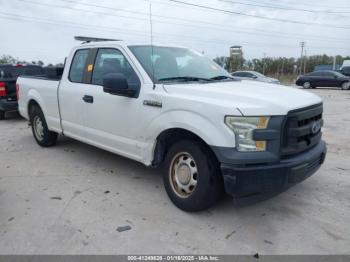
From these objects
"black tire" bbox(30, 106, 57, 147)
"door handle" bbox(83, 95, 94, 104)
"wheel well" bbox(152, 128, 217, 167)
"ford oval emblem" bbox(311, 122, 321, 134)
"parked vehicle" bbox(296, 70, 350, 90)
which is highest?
"door handle" bbox(83, 95, 94, 104)

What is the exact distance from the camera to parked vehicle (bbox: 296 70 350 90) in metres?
23.5

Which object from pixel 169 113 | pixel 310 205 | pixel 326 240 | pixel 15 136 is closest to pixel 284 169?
pixel 326 240

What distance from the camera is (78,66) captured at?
5043 mm

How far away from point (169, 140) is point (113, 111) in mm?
930

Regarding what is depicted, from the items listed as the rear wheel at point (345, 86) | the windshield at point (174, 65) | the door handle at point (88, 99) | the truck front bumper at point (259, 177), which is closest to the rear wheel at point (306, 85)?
the rear wheel at point (345, 86)

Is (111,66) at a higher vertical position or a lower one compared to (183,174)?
higher

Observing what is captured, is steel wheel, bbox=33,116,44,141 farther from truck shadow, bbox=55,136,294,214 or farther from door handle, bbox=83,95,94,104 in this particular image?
door handle, bbox=83,95,94,104

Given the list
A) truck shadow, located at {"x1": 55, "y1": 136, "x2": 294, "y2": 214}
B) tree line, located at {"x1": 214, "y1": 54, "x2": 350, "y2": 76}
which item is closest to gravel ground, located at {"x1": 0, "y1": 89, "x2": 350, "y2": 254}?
truck shadow, located at {"x1": 55, "y1": 136, "x2": 294, "y2": 214}

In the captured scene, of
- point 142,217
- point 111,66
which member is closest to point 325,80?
point 111,66

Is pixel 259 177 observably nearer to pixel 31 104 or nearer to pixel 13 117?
pixel 31 104

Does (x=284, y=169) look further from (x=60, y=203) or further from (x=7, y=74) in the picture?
(x=7, y=74)

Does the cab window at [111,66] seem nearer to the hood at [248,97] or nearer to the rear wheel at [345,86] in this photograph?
the hood at [248,97]

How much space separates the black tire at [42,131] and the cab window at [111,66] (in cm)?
206

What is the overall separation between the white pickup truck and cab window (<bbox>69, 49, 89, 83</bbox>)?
18 millimetres
